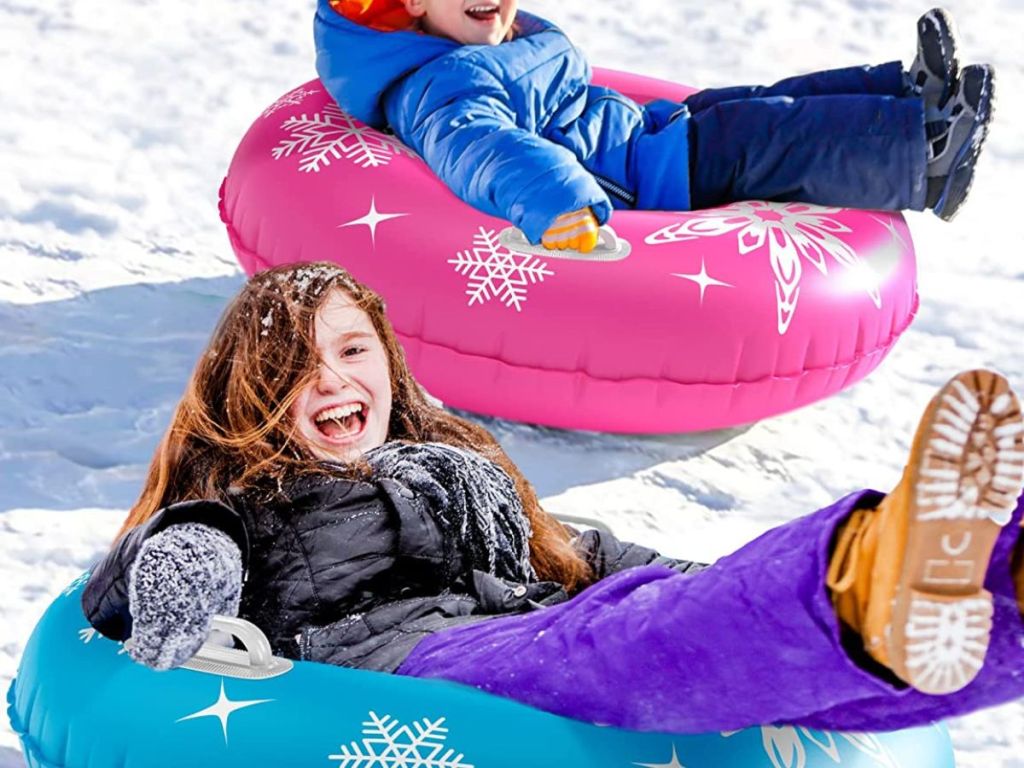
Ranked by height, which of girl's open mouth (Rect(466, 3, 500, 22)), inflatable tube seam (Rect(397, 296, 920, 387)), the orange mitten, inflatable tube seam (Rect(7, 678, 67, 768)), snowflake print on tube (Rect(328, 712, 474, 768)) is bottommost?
inflatable tube seam (Rect(7, 678, 67, 768))

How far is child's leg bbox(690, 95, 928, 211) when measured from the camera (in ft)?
11.6

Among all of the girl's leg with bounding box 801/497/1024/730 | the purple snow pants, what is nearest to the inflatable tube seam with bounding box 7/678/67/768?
the purple snow pants

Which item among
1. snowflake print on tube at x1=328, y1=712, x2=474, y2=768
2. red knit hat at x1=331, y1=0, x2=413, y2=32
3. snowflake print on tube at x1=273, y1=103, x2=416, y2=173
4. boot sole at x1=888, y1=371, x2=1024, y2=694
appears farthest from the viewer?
red knit hat at x1=331, y1=0, x2=413, y2=32

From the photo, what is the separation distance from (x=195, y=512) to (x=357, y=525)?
9.1 inches

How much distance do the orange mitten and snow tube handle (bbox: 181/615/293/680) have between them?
4.55 feet

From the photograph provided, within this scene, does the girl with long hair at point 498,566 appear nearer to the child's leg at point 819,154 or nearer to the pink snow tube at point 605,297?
the pink snow tube at point 605,297

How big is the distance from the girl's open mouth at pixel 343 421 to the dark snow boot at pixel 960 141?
1818mm

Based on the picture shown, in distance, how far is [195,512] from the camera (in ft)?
6.28

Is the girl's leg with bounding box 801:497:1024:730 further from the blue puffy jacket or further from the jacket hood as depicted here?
the jacket hood

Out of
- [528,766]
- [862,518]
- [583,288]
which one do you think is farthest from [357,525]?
[583,288]

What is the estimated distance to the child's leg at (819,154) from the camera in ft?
11.6

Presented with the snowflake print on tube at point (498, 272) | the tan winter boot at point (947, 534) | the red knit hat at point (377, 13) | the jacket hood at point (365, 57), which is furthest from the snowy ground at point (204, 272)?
the tan winter boot at point (947, 534)

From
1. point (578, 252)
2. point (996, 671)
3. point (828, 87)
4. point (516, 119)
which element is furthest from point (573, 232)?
point (996, 671)

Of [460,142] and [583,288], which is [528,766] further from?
[460,142]
